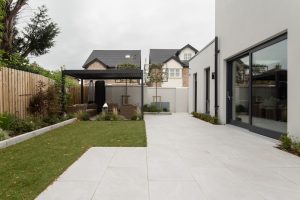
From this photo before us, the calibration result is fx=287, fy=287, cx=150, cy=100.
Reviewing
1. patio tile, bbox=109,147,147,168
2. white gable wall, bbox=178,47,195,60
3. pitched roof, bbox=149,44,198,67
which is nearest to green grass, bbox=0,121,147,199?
patio tile, bbox=109,147,147,168

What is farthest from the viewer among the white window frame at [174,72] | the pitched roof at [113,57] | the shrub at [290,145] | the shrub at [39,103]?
the pitched roof at [113,57]

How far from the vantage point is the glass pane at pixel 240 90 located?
362 inches

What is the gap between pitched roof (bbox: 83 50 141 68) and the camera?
38.1 metres

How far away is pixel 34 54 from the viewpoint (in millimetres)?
18656

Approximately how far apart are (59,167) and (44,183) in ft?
2.58

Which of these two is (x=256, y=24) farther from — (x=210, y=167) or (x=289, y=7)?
(x=210, y=167)

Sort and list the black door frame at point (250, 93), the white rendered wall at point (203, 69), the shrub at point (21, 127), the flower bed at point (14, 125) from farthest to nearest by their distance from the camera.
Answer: the white rendered wall at point (203, 69), the shrub at point (21, 127), the black door frame at point (250, 93), the flower bed at point (14, 125)

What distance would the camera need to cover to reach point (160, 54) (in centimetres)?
3950

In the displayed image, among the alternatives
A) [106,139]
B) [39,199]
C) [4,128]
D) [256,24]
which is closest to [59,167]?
[39,199]

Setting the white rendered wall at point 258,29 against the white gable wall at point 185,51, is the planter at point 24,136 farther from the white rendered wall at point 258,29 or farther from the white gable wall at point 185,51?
the white gable wall at point 185,51

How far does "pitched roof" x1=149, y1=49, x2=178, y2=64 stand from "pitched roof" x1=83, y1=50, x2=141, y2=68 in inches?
78.3

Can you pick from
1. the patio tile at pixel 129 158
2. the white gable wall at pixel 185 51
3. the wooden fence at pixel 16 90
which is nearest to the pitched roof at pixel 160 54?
the white gable wall at pixel 185 51

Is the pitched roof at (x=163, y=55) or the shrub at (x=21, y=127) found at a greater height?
the pitched roof at (x=163, y=55)

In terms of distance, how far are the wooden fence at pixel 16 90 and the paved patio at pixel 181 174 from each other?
3685 millimetres
